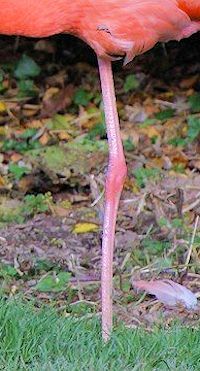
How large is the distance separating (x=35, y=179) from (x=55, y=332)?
211cm

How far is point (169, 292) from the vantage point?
4.43 metres

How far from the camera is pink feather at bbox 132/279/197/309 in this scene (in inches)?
172

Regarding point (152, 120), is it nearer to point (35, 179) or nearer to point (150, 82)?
point (150, 82)

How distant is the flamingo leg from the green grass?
0.46 ft

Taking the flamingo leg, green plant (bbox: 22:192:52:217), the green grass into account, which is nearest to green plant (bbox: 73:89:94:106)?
green plant (bbox: 22:192:52:217)

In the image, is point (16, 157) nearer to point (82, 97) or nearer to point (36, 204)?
point (36, 204)

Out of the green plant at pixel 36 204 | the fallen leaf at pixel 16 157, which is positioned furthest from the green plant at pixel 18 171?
the green plant at pixel 36 204

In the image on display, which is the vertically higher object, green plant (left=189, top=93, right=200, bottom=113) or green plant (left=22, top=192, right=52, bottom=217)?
green plant (left=189, top=93, right=200, bottom=113)

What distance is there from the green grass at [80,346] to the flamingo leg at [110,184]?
141 mm

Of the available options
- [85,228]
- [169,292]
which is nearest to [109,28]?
[169,292]

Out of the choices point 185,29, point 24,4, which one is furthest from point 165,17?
point 24,4

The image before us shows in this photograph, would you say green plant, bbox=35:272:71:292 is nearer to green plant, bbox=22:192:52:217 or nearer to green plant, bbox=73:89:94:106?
green plant, bbox=22:192:52:217

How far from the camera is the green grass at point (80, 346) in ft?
11.5

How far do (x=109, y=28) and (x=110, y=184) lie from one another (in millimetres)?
670
